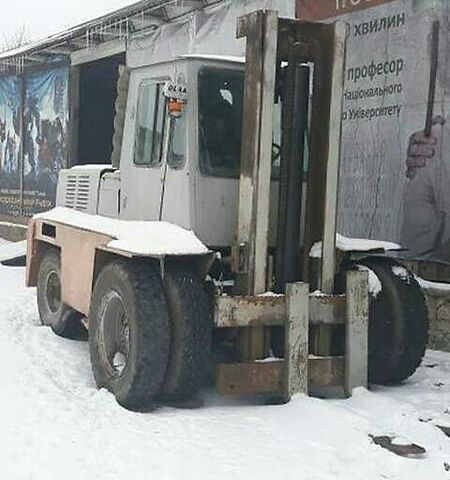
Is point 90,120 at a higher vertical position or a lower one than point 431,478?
higher

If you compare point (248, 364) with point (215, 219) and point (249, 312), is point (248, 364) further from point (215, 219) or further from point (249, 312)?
point (215, 219)

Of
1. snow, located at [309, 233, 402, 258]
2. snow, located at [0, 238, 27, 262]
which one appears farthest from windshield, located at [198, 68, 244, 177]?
snow, located at [0, 238, 27, 262]

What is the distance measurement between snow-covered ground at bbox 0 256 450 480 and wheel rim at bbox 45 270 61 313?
5.55 ft

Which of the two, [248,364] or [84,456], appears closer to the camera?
[84,456]

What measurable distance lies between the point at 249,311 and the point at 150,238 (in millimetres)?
867

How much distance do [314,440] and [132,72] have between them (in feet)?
11.1

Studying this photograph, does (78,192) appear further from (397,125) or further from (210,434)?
(210,434)

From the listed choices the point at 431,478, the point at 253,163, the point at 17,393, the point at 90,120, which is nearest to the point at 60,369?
the point at 17,393

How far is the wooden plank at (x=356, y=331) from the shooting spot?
592 cm

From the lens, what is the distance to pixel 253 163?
560 centimetres

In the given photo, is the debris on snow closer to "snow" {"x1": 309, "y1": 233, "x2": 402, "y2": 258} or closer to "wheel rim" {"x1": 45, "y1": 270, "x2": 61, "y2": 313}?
"snow" {"x1": 309, "y1": 233, "x2": 402, "y2": 258}

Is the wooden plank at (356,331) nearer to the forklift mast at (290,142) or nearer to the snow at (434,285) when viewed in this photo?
the forklift mast at (290,142)

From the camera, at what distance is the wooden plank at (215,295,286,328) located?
5590 millimetres

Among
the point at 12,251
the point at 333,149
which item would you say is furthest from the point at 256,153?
the point at 12,251
